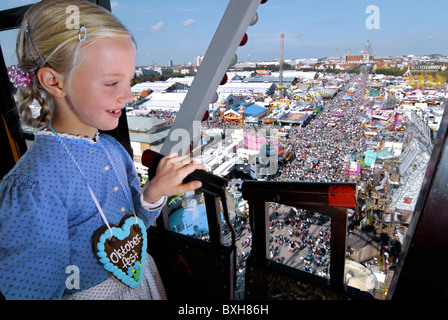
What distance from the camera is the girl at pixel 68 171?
0.38 m

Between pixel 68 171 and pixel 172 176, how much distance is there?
0.62 ft

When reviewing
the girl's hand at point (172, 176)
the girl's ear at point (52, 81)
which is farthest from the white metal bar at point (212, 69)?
the girl's ear at point (52, 81)

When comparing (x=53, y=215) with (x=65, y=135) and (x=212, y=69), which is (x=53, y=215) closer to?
(x=65, y=135)

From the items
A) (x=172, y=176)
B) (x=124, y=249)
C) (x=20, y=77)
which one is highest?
(x=20, y=77)

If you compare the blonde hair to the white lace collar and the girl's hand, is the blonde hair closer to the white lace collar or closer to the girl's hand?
the white lace collar

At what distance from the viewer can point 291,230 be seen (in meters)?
4.51

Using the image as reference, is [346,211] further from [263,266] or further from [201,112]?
[201,112]

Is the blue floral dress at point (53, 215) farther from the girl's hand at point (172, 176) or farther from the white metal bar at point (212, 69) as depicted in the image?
the white metal bar at point (212, 69)

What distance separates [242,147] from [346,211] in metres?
6.95

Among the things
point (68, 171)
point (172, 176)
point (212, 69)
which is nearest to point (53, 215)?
point (68, 171)

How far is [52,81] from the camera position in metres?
0.46

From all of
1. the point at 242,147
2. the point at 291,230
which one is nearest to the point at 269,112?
the point at 242,147

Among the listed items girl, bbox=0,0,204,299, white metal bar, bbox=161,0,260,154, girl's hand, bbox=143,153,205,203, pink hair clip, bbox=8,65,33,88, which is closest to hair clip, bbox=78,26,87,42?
girl, bbox=0,0,204,299

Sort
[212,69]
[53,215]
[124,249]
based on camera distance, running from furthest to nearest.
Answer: [212,69] → [124,249] → [53,215]
